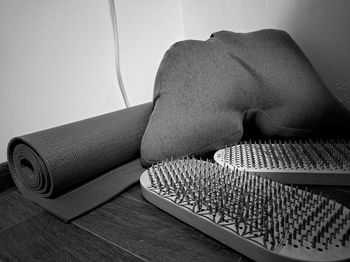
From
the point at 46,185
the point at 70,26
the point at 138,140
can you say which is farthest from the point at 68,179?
the point at 70,26

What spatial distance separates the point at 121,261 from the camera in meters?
0.50

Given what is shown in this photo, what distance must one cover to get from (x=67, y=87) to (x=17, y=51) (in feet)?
0.62

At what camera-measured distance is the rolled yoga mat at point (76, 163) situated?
68 cm

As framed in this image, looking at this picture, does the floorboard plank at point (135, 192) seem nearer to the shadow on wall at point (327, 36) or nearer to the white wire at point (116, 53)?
the white wire at point (116, 53)

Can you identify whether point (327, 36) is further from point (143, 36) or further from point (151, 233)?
point (151, 233)

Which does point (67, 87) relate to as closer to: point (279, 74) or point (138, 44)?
point (138, 44)

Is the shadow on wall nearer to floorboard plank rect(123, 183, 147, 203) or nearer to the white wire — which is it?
the white wire

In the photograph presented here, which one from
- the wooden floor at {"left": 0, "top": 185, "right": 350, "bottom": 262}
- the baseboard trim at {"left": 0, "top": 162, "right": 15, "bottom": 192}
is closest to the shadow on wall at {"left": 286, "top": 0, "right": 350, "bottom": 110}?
the wooden floor at {"left": 0, "top": 185, "right": 350, "bottom": 262}

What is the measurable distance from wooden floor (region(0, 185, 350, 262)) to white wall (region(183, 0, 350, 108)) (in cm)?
53

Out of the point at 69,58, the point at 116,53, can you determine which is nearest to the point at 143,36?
the point at 116,53

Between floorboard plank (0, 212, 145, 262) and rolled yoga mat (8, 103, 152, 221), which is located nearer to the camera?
floorboard plank (0, 212, 145, 262)

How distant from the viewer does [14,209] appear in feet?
2.39

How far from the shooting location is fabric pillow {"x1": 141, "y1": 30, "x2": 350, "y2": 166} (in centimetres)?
80

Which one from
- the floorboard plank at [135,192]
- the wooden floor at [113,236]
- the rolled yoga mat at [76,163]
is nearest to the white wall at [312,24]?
the wooden floor at [113,236]
